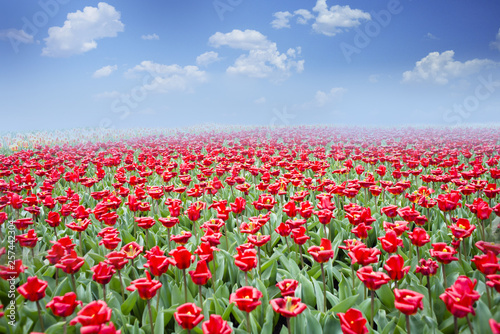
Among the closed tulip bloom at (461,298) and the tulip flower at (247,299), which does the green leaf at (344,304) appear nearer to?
the closed tulip bloom at (461,298)

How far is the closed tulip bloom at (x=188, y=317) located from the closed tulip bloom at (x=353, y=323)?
0.83 metres

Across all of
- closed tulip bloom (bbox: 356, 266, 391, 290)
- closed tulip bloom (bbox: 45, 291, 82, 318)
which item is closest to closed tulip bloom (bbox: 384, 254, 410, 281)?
closed tulip bloom (bbox: 356, 266, 391, 290)

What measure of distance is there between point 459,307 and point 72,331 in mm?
2736

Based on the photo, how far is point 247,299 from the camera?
1.98 meters

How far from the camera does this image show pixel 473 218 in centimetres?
503

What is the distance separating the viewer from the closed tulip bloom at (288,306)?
6.26ft

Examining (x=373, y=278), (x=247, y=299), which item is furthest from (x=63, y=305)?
(x=373, y=278)

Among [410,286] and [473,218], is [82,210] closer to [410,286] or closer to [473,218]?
[410,286]

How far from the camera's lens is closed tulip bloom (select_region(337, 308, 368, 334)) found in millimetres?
1757

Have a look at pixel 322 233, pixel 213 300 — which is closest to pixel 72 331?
pixel 213 300

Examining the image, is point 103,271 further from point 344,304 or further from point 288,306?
point 344,304

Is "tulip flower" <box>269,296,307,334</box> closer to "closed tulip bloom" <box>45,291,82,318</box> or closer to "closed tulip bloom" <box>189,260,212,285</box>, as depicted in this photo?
"closed tulip bloom" <box>189,260,212,285</box>

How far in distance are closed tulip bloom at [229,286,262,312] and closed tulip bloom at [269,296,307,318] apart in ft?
0.34

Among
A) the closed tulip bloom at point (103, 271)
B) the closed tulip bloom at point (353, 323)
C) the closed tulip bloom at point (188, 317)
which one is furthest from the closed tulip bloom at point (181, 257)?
the closed tulip bloom at point (353, 323)
